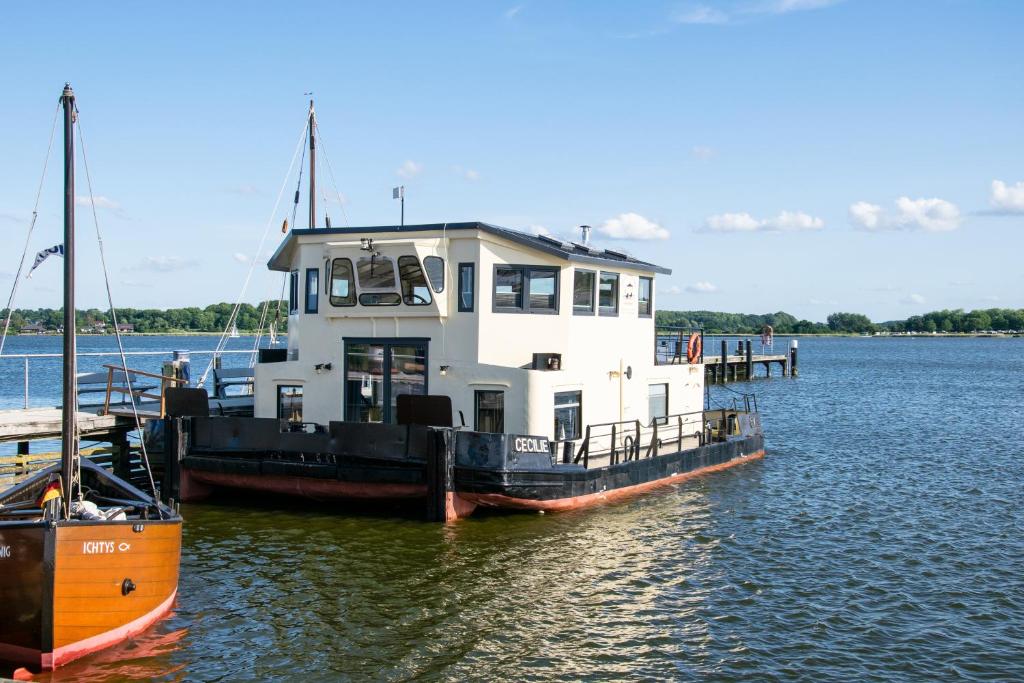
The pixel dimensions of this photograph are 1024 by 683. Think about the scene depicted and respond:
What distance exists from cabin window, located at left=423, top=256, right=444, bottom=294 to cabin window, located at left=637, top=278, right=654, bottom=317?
5.57 m

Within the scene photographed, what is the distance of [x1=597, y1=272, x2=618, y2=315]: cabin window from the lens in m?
19.7

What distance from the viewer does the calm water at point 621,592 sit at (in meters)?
10.9

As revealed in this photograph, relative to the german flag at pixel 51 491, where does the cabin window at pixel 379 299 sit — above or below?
above

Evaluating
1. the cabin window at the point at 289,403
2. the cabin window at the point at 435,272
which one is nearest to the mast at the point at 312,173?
the cabin window at the point at 289,403

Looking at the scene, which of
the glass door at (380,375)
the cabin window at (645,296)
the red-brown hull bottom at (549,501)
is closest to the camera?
the red-brown hull bottom at (549,501)

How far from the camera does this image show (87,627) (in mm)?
10367

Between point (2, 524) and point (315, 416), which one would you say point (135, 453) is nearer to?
point (315, 416)

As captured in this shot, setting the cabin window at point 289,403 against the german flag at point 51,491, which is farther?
the cabin window at point 289,403

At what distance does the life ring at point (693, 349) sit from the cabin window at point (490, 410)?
762 centimetres

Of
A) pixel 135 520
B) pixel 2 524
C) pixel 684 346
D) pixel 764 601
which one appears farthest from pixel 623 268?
pixel 2 524

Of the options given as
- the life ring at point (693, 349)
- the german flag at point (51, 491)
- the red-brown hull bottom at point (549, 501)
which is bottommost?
the red-brown hull bottom at point (549, 501)

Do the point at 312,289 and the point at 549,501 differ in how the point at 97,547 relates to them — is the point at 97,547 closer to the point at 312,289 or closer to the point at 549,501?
the point at 549,501

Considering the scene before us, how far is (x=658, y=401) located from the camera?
21.7m

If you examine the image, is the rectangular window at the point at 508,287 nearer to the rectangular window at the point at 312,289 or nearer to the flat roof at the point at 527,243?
the flat roof at the point at 527,243
